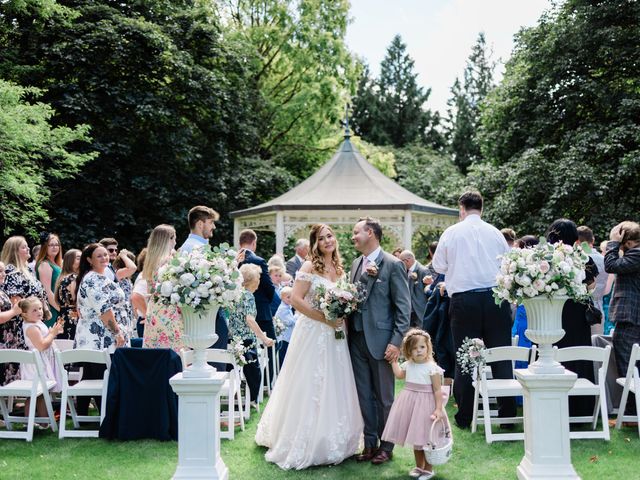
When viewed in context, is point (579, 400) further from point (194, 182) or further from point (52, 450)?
point (194, 182)

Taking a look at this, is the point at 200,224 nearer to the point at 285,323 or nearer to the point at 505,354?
the point at 285,323

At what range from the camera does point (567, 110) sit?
61.1ft

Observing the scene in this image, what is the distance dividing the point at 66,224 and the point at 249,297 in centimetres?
1182

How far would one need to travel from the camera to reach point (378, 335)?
17.6ft

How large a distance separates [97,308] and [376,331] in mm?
2913

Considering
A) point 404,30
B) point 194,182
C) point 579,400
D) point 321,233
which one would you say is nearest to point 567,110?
point 194,182

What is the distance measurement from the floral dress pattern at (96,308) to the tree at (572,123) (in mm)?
12915

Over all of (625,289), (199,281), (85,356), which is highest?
(199,281)

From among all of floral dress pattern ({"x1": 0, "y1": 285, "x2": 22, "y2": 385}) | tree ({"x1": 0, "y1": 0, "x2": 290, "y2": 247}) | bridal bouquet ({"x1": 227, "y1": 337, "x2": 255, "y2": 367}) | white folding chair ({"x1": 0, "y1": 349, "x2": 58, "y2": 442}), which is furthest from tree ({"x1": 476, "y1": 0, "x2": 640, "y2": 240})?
Answer: white folding chair ({"x1": 0, "y1": 349, "x2": 58, "y2": 442})

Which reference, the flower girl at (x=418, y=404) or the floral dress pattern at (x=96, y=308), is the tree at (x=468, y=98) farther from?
the flower girl at (x=418, y=404)

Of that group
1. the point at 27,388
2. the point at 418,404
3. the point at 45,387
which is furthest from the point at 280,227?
the point at 418,404

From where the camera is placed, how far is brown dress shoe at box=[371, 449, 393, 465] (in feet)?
17.5

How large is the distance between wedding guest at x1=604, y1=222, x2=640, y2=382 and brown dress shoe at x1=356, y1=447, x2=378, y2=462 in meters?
2.79

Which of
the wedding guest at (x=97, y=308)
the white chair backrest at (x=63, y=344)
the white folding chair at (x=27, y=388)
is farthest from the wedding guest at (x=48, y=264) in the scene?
the white folding chair at (x=27, y=388)
